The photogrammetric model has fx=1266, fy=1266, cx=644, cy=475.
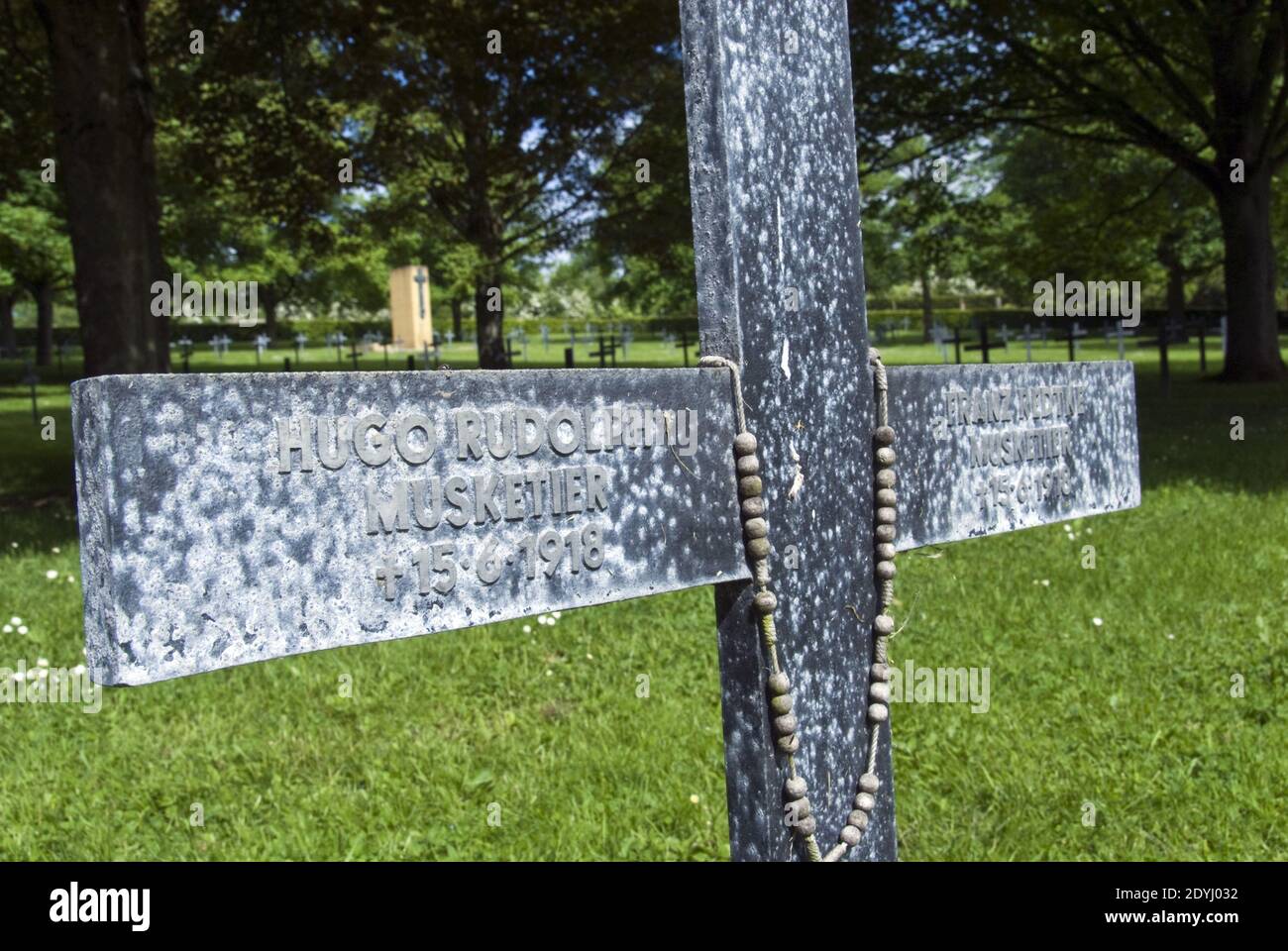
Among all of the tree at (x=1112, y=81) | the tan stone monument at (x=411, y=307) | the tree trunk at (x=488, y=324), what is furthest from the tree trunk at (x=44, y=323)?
the tree at (x=1112, y=81)

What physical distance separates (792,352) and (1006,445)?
26.2 inches

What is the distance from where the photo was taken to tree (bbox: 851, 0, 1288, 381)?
17.6 m

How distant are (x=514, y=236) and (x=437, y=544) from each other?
24.7 meters

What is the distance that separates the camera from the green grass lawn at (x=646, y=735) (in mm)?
3848

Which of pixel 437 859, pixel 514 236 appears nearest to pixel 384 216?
pixel 514 236

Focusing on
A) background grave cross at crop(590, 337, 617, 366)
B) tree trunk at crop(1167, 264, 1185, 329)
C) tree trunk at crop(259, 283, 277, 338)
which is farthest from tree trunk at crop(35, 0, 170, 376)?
tree trunk at crop(1167, 264, 1185, 329)

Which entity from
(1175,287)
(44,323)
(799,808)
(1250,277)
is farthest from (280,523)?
(1175,287)

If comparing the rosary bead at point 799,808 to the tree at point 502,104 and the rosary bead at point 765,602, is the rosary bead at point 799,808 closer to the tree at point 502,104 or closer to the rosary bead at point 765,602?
the rosary bead at point 765,602

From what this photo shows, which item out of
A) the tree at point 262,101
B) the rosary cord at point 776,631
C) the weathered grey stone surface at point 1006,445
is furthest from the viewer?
the tree at point 262,101

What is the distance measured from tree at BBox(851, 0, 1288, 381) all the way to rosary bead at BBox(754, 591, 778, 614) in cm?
1625

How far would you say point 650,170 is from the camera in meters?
22.7

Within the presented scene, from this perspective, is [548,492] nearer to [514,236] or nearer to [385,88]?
[385,88]

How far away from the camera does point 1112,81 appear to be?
69.7 feet

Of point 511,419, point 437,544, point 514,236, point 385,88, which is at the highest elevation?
point 385,88
